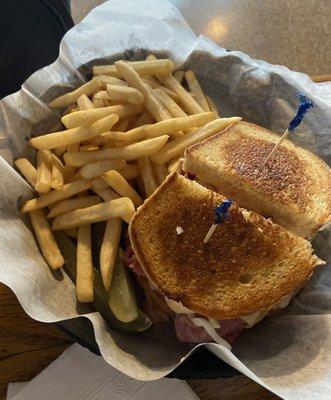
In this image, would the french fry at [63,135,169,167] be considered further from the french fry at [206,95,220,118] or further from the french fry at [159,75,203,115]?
the french fry at [206,95,220,118]

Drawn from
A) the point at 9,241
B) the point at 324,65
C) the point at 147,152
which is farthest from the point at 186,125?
the point at 324,65

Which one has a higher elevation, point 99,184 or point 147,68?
point 147,68

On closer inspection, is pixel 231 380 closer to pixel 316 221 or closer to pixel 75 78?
pixel 316 221

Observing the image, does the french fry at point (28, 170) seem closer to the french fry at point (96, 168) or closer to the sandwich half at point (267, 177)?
the french fry at point (96, 168)

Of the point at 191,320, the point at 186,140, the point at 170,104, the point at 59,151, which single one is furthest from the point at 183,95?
the point at 191,320

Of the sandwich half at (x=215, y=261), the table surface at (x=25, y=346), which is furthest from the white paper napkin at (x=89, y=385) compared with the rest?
the sandwich half at (x=215, y=261)

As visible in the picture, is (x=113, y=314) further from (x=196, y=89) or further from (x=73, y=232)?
(x=196, y=89)

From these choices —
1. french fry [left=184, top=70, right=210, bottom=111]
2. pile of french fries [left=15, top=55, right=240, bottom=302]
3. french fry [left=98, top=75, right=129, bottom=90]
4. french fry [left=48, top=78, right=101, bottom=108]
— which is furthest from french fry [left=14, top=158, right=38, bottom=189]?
french fry [left=184, top=70, right=210, bottom=111]
